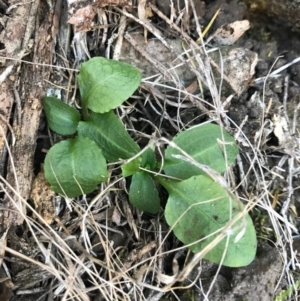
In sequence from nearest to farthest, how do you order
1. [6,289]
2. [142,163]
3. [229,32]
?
→ 1. [6,289]
2. [142,163]
3. [229,32]

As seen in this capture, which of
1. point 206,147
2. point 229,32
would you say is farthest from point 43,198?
point 229,32

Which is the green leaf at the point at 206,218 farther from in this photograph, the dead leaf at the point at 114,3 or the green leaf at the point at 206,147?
the dead leaf at the point at 114,3

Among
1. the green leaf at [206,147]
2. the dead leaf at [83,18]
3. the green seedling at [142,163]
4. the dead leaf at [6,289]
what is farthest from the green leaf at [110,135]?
the dead leaf at [6,289]

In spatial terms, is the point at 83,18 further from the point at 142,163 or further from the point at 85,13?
the point at 142,163

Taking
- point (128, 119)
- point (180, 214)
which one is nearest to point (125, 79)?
point (128, 119)

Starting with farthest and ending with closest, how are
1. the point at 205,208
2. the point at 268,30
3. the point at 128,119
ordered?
1. the point at 268,30
2. the point at 128,119
3. the point at 205,208

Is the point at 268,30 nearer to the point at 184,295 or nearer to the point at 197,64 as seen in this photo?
the point at 197,64

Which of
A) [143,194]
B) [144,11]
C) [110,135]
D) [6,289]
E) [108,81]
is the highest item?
[144,11]

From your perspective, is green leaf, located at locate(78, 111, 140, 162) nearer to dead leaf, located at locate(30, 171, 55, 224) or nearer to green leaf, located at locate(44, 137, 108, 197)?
green leaf, located at locate(44, 137, 108, 197)
